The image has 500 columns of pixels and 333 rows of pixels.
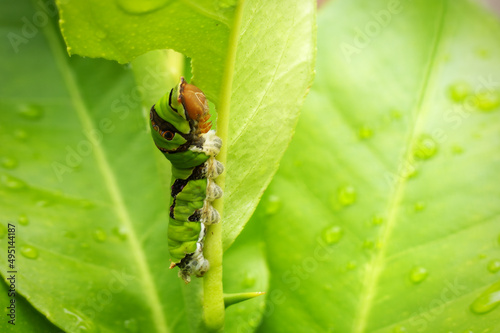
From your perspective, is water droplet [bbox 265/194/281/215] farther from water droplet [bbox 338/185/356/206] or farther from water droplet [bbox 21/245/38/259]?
water droplet [bbox 21/245/38/259]

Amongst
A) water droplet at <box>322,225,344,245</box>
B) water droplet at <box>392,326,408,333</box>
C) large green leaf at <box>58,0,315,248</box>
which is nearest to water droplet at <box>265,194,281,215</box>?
water droplet at <box>322,225,344,245</box>

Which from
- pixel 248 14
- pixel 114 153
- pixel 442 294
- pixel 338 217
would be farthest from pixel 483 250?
pixel 114 153

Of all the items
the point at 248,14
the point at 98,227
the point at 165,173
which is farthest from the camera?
the point at 98,227

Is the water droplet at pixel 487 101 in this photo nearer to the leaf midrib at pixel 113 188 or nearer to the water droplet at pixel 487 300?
the water droplet at pixel 487 300

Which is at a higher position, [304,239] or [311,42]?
[311,42]

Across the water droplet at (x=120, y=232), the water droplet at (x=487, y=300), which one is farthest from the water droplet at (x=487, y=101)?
the water droplet at (x=120, y=232)

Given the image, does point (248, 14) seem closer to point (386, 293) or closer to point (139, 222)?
point (139, 222)
